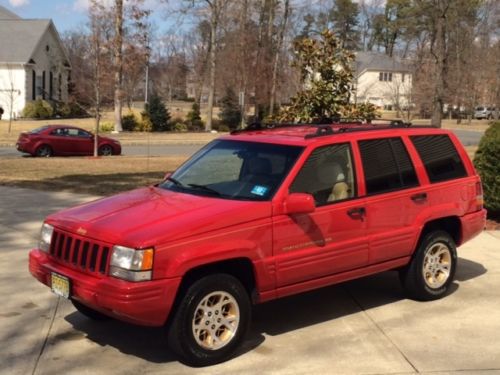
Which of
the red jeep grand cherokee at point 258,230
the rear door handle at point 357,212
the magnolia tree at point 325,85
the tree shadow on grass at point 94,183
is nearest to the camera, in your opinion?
the red jeep grand cherokee at point 258,230

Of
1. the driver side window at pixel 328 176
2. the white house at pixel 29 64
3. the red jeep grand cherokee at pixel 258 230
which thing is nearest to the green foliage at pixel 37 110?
the white house at pixel 29 64

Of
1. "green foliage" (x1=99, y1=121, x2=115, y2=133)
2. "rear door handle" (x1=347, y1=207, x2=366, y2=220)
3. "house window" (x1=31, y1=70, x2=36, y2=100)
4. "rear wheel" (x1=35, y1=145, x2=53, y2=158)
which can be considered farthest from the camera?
"house window" (x1=31, y1=70, x2=36, y2=100)

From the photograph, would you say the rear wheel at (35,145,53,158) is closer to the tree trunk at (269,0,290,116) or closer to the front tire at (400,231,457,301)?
the front tire at (400,231,457,301)

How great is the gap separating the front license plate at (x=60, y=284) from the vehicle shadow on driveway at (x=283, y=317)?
0.60 meters

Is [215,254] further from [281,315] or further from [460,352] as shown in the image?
[460,352]

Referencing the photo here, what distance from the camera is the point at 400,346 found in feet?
16.6

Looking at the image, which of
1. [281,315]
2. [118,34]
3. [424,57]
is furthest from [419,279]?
[424,57]

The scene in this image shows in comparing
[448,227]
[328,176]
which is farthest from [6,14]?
[328,176]

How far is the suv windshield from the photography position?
5129 millimetres

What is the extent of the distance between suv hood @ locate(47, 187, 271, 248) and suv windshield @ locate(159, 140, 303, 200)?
7.3 inches

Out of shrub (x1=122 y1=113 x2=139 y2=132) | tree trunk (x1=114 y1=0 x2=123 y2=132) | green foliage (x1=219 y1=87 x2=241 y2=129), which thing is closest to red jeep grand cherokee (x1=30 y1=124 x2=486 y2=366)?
tree trunk (x1=114 y1=0 x2=123 y2=132)

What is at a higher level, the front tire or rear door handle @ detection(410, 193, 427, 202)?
rear door handle @ detection(410, 193, 427, 202)

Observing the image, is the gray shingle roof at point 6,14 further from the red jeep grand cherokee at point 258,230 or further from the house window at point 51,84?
the red jeep grand cherokee at point 258,230

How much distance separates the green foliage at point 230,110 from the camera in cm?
4756
